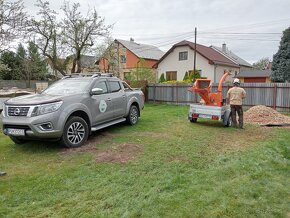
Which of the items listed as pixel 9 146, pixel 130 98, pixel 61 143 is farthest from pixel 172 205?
pixel 130 98

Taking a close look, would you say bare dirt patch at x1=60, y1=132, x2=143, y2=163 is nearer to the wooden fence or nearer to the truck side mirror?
the truck side mirror

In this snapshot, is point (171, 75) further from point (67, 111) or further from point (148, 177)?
point (148, 177)

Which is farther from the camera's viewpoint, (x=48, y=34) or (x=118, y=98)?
(x=48, y=34)

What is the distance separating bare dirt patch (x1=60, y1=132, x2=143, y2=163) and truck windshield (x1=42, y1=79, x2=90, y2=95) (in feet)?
4.76

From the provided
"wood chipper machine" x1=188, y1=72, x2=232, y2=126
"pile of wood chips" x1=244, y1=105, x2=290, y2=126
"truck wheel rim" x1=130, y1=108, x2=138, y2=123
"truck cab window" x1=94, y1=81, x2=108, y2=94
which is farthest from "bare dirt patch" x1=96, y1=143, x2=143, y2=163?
"pile of wood chips" x1=244, y1=105, x2=290, y2=126

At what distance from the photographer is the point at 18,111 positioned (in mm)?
6188

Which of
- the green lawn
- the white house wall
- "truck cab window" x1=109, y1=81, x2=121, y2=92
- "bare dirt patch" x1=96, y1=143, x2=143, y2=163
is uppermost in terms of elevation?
the white house wall

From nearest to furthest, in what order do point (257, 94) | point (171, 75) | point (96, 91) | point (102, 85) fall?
point (96, 91) → point (102, 85) → point (257, 94) → point (171, 75)

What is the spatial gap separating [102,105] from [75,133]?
1.36m

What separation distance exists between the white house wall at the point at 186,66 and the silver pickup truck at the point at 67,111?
24.8 metres

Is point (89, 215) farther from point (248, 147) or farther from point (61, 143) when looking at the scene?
point (248, 147)

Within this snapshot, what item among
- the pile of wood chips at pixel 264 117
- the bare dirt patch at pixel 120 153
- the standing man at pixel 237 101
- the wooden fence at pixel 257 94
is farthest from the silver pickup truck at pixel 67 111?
the wooden fence at pixel 257 94

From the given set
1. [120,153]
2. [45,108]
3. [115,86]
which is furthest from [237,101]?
[45,108]

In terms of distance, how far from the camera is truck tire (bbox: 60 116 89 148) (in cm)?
643
